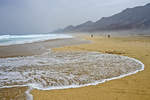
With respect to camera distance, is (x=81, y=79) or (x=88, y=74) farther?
(x=88, y=74)

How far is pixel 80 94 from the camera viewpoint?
10.8 ft

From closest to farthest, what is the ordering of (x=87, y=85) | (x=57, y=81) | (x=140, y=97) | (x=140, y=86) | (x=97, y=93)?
1. (x=140, y=97)
2. (x=97, y=93)
3. (x=140, y=86)
4. (x=87, y=85)
5. (x=57, y=81)

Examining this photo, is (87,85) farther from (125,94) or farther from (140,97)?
(140,97)

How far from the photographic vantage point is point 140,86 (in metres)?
3.65

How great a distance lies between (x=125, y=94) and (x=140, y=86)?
798 mm

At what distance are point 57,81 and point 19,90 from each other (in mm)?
1347

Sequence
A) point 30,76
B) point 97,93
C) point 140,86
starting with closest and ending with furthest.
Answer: point 97,93, point 140,86, point 30,76

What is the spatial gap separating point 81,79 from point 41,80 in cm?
162

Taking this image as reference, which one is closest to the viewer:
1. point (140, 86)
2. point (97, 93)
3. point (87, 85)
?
point (97, 93)

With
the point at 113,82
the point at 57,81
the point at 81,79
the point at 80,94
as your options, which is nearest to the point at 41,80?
the point at 57,81

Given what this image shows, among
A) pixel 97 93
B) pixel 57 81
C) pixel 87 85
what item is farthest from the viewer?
pixel 57 81

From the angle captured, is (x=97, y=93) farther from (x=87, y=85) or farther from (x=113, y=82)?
(x=113, y=82)

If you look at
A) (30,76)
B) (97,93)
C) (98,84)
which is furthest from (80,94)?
(30,76)

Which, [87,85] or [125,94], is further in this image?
[87,85]
